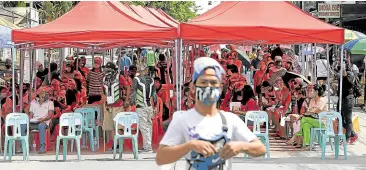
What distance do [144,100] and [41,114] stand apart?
2.02 m

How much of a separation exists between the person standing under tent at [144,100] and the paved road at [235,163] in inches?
18.7

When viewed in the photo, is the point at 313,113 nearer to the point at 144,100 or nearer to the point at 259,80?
the point at 144,100

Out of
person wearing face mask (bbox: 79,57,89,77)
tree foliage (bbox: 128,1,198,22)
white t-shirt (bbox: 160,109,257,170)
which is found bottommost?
white t-shirt (bbox: 160,109,257,170)

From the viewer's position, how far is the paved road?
11.4m

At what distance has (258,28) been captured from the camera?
1290 cm

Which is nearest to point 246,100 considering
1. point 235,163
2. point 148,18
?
point 235,163

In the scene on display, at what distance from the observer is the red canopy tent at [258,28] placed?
41.9 ft

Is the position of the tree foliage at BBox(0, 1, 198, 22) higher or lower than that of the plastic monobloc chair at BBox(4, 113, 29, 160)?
higher

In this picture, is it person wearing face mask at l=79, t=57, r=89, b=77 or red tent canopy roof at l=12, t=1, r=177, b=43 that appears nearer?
red tent canopy roof at l=12, t=1, r=177, b=43

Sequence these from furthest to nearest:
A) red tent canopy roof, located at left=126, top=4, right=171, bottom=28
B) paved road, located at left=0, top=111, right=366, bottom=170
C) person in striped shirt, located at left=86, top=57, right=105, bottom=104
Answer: person in striped shirt, located at left=86, top=57, right=105, bottom=104 < red tent canopy roof, located at left=126, top=4, right=171, bottom=28 < paved road, located at left=0, top=111, right=366, bottom=170

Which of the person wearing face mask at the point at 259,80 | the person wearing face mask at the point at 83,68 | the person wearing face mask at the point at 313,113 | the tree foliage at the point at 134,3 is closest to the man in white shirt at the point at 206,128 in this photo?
the person wearing face mask at the point at 313,113

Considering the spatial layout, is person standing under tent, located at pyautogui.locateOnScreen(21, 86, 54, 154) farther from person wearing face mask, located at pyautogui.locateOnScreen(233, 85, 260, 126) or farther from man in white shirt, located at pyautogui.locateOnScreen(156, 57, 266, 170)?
man in white shirt, located at pyautogui.locateOnScreen(156, 57, 266, 170)

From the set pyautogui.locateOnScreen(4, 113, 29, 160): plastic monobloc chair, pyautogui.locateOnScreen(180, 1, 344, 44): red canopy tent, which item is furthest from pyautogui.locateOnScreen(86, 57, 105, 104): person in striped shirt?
pyautogui.locateOnScreen(180, 1, 344, 44): red canopy tent

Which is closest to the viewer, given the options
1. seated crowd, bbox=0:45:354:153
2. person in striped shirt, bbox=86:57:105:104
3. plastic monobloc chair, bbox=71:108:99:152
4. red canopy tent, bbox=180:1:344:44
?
red canopy tent, bbox=180:1:344:44
